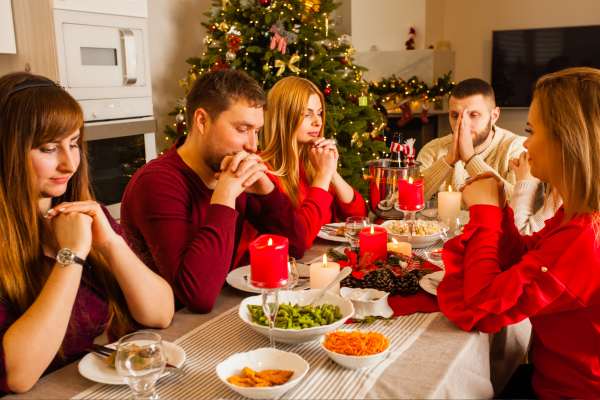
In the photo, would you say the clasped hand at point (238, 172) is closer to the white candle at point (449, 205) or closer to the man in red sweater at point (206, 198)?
the man in red sweater at point (206, 198)

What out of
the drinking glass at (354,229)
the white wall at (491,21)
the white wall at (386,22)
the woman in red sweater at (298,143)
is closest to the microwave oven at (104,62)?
the woman in red sweater at (298,143)

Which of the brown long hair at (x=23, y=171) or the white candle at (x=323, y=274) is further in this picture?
the white candle at (x=323, y=274)

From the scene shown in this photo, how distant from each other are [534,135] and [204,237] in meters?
0.88

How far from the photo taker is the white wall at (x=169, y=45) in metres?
4.97

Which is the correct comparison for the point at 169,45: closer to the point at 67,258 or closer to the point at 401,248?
the point at 401,248

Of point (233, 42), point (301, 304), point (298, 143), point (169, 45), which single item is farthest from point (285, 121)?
point (169, 45)

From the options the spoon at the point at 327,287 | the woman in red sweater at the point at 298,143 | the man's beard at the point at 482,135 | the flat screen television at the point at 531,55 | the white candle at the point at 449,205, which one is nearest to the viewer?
the spoon at the point at 327,287

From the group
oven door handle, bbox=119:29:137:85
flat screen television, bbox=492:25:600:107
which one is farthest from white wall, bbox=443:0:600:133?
oven door handle, bbox=119:29:137:85

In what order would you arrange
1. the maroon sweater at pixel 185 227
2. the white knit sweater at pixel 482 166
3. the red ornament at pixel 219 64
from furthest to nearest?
the red ornament at pixel 219 64
the white knit sweater at pixel 482 166
the maroon sweater at pixel 185 227

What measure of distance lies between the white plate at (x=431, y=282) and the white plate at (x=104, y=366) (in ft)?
2.26

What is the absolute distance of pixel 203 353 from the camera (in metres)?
1.25

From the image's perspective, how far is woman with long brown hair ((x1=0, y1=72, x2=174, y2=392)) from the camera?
45.7 inches

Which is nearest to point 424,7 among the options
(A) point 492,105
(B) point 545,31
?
(B) point 545,31

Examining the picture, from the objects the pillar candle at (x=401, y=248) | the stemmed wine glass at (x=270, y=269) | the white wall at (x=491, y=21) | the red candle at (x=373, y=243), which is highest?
the white wall at (x=491, y=21)
